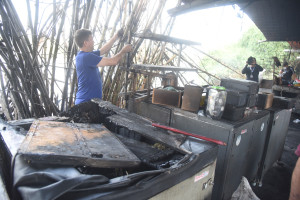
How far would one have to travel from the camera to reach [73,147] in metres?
1.06

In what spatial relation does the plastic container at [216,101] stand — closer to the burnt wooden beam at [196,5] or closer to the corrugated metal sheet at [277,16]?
the burnt wooden beam at [196,5]

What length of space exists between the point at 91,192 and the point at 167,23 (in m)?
3.86

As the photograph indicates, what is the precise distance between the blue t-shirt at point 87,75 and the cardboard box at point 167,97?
35.3 inches

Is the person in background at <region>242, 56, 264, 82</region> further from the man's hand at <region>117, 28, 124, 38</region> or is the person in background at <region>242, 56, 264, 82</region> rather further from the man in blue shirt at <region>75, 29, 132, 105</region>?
the man in blue shirt at <region>75, 29, 132, 105</region>

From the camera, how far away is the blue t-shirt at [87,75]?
253cm

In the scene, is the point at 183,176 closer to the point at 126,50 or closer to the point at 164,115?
the point at 164,115

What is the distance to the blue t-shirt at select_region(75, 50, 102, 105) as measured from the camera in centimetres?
253

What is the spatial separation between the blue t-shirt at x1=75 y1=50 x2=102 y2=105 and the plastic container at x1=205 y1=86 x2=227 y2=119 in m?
1.40

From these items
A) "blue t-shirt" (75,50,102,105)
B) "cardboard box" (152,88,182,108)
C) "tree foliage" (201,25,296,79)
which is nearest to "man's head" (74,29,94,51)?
"blue t-shirt" (75,50,102,105)

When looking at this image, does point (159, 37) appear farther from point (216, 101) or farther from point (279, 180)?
point (279, 180)

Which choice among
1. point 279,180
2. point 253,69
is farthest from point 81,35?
point 253,69

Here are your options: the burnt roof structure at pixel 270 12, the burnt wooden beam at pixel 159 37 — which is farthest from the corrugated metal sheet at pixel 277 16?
the burnt wooden beam at pixel 159 37

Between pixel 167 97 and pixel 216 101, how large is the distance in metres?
0.49

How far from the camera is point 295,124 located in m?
5.76
